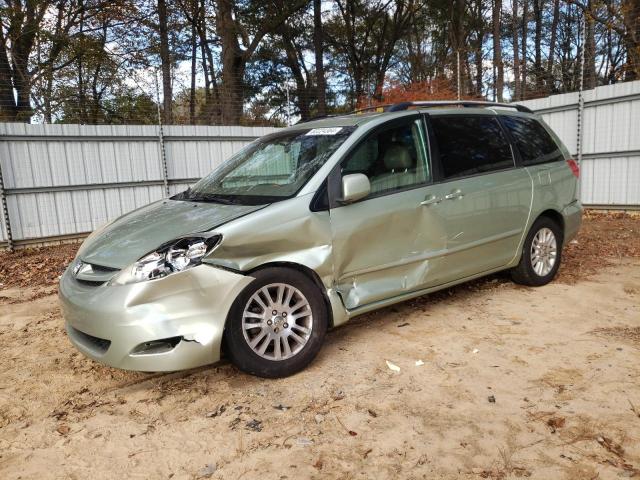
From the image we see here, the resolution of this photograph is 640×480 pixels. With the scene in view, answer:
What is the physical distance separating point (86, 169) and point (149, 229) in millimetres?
6782

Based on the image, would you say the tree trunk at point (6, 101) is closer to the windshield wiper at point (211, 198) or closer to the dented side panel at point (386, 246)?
Result: the windshield wiper at point (211, 198)

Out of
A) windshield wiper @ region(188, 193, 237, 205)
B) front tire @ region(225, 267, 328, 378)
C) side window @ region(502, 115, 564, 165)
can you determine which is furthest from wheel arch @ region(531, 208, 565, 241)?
A: windshield wiper @ region(188, 193, 237, 205)

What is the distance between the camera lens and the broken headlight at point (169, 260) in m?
2.86

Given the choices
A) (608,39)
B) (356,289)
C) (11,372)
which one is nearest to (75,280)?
(11,372)

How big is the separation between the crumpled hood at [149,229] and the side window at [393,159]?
0.88 m

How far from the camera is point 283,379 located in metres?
3.20

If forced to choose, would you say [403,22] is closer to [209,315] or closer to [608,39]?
[608,39]

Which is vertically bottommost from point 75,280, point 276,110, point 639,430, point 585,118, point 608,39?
point 639,430

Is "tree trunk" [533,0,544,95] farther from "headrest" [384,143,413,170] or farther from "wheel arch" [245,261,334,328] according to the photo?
"wheel arch" [245,261,334,328]

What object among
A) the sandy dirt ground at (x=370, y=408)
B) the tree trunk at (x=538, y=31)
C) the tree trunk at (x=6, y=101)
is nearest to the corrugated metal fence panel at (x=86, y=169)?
the tree trunk at (x=6, y=101)

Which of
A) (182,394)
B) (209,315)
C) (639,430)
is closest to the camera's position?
(639,430)

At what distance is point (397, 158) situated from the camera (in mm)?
3832

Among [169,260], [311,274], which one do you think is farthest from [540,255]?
[169,260]

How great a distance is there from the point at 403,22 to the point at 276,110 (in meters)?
18.3
